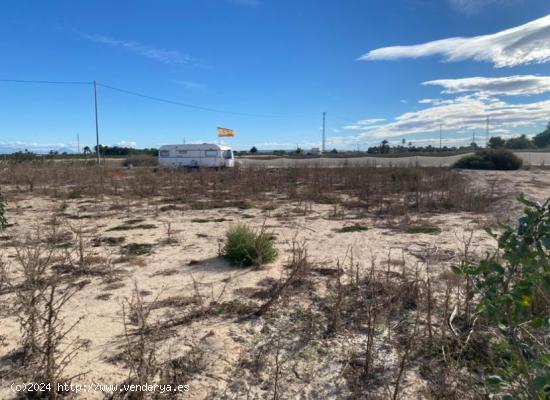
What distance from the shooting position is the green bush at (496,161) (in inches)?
966

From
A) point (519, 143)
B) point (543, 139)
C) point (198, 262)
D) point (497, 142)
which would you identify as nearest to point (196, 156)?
point (198, 262)

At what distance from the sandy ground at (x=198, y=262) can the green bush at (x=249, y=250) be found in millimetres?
159

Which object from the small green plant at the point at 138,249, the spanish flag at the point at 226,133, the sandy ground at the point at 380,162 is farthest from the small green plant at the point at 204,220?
the spanish flag at the point at 226,133

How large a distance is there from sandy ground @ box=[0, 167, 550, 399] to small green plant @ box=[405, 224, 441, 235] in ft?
0.67

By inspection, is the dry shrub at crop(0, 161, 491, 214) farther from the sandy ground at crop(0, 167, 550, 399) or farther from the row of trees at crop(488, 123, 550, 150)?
the row of trees at crop(488, 123, 550, 150)

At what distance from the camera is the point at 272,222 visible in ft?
27.5

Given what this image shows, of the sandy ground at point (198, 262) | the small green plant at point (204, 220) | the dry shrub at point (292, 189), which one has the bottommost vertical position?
the sandy ground at point (198, 262)

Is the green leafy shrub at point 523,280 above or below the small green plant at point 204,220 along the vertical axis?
above

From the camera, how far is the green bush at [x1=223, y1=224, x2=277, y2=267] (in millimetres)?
5090

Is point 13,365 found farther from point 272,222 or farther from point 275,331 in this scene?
point 272,222

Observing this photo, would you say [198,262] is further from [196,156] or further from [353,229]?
[196,156]

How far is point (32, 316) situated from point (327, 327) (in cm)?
232

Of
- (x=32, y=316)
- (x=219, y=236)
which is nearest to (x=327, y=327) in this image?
(x=32, y=316)

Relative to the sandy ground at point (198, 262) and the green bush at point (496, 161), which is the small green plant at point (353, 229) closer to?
the sandy ground at point (198, 262)
